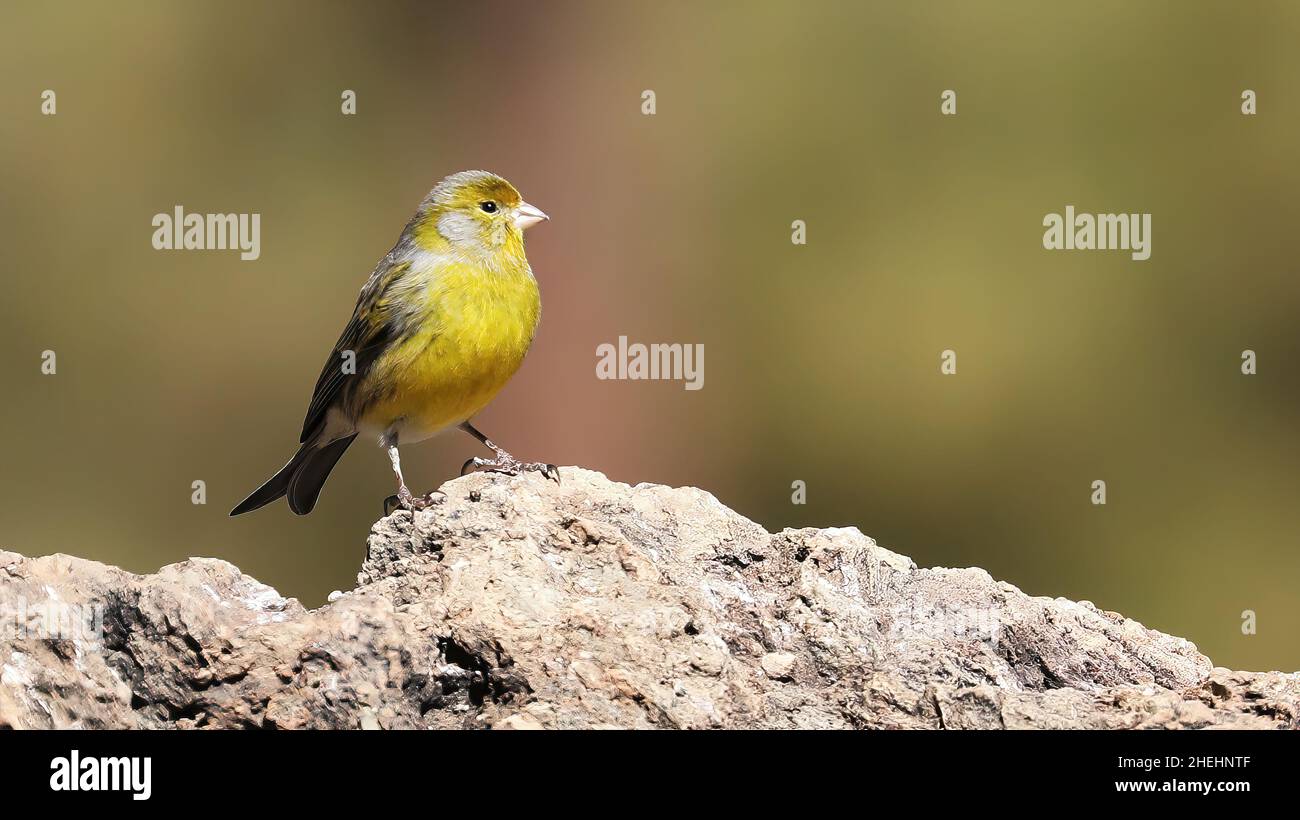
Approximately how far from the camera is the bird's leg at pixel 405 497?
12.2 feet

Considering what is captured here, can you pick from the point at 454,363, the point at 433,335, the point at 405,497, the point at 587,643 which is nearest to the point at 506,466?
the point at 405,497

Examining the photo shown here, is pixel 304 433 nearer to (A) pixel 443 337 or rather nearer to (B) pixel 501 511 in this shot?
(A) pixel 443 337

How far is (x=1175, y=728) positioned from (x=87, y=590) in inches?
105

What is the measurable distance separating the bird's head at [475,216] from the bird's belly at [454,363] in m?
0.41

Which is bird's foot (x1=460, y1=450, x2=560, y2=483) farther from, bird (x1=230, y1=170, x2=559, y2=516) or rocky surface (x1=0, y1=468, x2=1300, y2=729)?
rocky surface (x1=0, y1=468, x2=1300, y2=729)

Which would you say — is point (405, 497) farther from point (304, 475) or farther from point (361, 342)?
point (304, 475)

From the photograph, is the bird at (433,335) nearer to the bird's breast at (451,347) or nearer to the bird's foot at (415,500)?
the bird's breast at (451,347)

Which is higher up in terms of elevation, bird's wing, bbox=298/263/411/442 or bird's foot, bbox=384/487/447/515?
bird's wing, bbox=298/263/411/442

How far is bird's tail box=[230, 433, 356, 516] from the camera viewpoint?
19.5 feet

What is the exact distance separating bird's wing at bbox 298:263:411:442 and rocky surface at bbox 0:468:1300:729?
189 cm

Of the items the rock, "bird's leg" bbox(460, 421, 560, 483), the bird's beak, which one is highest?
the bird's beak

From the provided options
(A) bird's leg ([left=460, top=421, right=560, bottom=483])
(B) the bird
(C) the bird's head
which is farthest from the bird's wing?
(A) bird's leg ([left=460, top=421, right=560, bottom=483])

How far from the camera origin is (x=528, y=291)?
5449mm

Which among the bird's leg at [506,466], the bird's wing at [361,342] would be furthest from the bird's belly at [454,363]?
the bird's leg at [506,466]
